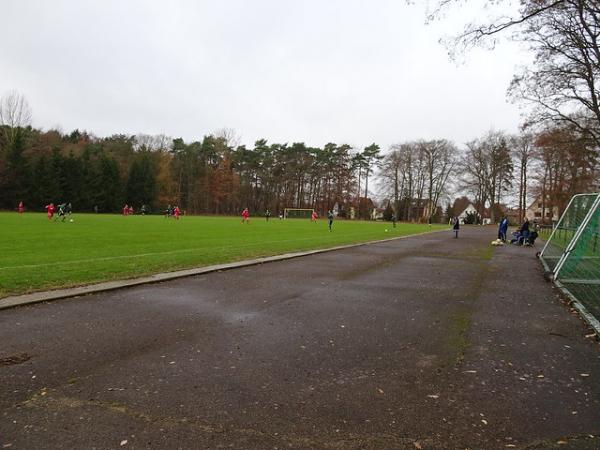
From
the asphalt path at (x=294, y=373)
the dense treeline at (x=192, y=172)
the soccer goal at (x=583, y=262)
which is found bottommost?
the asphalt path at (x=294, y=373)

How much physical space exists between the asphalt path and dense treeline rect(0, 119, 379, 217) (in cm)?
7063

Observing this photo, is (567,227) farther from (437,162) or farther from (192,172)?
(192,172)

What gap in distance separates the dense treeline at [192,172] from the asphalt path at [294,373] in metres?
70.6

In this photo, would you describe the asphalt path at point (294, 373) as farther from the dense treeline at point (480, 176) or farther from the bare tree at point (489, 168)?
the bare tree at point (489, 168)

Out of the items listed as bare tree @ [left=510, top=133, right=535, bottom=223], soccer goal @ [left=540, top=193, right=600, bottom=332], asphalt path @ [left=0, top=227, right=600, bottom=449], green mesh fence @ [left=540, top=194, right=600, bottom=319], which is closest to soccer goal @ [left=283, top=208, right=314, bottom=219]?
bare tree @ [left=510, top=133, right=535, bottom=223]

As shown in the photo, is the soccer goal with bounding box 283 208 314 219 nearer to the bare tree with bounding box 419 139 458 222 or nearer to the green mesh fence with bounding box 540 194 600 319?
the bare tree with bounding box 419 139 458 222

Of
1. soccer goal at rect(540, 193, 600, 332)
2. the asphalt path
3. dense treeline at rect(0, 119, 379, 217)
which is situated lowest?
the asphalt path

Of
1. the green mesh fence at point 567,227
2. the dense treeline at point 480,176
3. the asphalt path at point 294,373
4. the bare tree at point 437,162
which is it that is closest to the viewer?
the asphalt path at point 294,373

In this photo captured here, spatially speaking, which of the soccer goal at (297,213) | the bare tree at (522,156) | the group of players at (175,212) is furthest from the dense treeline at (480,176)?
the group of players at (175,212)

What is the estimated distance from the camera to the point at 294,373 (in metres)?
4.29

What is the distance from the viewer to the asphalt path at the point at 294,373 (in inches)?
124

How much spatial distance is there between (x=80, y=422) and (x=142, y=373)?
97cm

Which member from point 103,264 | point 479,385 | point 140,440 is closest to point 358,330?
point 479,385

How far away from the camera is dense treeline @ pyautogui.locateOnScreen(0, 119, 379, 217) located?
69.6 meters
